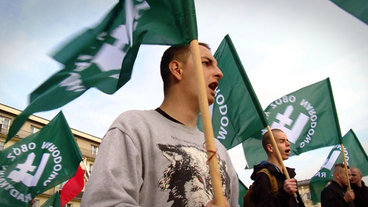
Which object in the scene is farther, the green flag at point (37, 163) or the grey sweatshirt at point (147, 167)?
the green flag at point (37, 163)

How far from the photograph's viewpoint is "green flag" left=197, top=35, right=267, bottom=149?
513cm

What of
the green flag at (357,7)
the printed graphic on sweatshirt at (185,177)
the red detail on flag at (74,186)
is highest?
the green flag at (357,7)

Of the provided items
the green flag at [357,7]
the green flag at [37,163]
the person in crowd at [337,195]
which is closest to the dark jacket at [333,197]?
the person in crowd at [337,195]

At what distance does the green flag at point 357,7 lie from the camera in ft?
5.70

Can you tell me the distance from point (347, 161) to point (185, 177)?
28.1 feet

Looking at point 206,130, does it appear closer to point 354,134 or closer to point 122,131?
point 122,131

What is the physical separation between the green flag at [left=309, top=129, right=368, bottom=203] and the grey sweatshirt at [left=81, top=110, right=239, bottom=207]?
760 centimetres

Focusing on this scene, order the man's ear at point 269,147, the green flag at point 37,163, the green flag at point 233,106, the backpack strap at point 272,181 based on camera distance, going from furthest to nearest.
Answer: the green flag at point 37,163, the green flag at point 233,106, the man's ear at point 269,147, the backpack strap at point 272,181

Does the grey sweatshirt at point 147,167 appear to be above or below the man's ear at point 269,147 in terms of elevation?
below

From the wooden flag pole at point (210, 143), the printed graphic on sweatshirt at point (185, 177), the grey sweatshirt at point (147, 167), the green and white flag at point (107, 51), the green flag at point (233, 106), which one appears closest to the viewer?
the wooden flag pole at point (210, 143)

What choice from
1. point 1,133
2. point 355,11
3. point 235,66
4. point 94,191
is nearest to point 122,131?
point 94,191

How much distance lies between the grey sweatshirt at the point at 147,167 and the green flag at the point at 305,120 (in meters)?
4.58

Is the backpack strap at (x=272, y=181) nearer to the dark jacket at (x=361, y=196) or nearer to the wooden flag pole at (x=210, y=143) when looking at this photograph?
the wooden flag pole at (x=210, y=143)

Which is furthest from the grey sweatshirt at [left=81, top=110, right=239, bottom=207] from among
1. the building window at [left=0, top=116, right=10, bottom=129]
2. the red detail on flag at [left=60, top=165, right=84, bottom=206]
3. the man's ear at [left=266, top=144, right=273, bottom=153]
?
the building window at [left=0, top=116, right=10, bottom=129]
